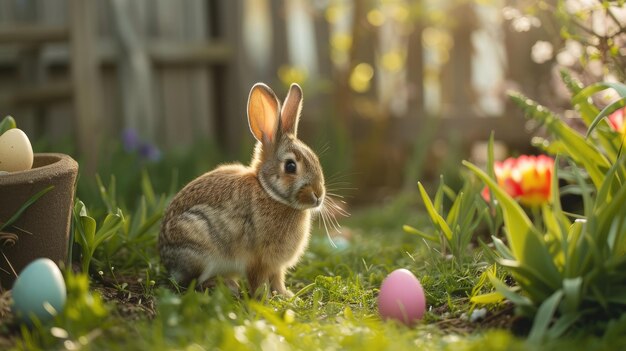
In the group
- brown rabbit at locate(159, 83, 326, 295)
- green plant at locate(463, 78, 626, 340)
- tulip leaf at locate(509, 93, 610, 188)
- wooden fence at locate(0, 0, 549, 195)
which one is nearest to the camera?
green plant at locate(463, 78, 626, 340)

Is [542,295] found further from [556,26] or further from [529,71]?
[529,71]

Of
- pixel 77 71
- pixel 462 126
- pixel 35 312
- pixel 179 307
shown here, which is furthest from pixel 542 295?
pixel 462 126

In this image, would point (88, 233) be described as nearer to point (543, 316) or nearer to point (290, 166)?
point (290, 166)

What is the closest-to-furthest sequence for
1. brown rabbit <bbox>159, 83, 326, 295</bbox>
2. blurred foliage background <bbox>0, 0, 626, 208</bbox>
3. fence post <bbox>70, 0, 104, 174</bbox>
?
brown rabbit <bbox>159, 83, 326, 295</bbox>, fence post <bbox>70, 0, 104, 174</bbox>, blurred foliage background <bbox>0, 0, 626, 208</bbox>

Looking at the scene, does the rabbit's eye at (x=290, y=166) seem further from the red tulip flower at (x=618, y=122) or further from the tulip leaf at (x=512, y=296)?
the red tulip flower at (x=618, y=122)

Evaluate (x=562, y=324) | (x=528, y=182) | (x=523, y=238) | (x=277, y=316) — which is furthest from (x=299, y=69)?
(x=562, y=324)

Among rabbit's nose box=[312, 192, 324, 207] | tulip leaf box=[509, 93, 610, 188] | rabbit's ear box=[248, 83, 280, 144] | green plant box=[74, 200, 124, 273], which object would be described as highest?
rabbit's ear box=[248, 83, 280, 144]

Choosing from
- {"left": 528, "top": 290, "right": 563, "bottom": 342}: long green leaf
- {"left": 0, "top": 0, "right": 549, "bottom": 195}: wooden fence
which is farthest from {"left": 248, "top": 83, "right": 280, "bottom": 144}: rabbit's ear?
{"left": 0, "top": 0, "right": 549, "bottom": 195}: wooden fence

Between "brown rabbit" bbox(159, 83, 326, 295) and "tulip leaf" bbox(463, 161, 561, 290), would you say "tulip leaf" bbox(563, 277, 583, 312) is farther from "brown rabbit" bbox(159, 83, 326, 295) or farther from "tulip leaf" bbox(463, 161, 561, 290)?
"brown rabbit" bbox(159, 83, 326, 295)
